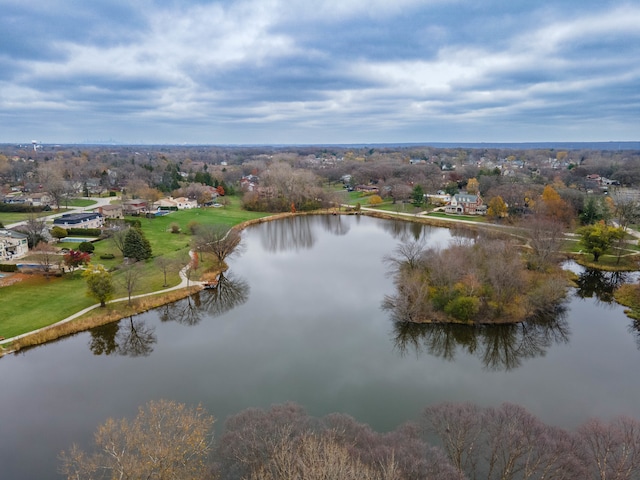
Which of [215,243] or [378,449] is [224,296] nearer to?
[215,243]

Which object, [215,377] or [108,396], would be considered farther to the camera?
[215,377]

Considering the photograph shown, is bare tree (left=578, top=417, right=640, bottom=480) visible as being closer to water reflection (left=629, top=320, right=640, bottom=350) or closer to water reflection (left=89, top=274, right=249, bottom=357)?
water reflection (left=629, top=320, right=640, bottom=350)

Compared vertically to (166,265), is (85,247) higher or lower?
higher

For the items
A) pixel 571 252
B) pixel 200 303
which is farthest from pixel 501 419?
pixel 571 252

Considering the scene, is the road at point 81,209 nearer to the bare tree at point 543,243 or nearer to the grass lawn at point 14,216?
the grass lawn at point 14,216

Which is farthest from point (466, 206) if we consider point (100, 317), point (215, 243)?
point (100, 317)

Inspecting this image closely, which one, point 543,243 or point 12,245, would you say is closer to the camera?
point 543,243

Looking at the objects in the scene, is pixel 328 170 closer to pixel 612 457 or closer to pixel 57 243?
pixel 57 243
